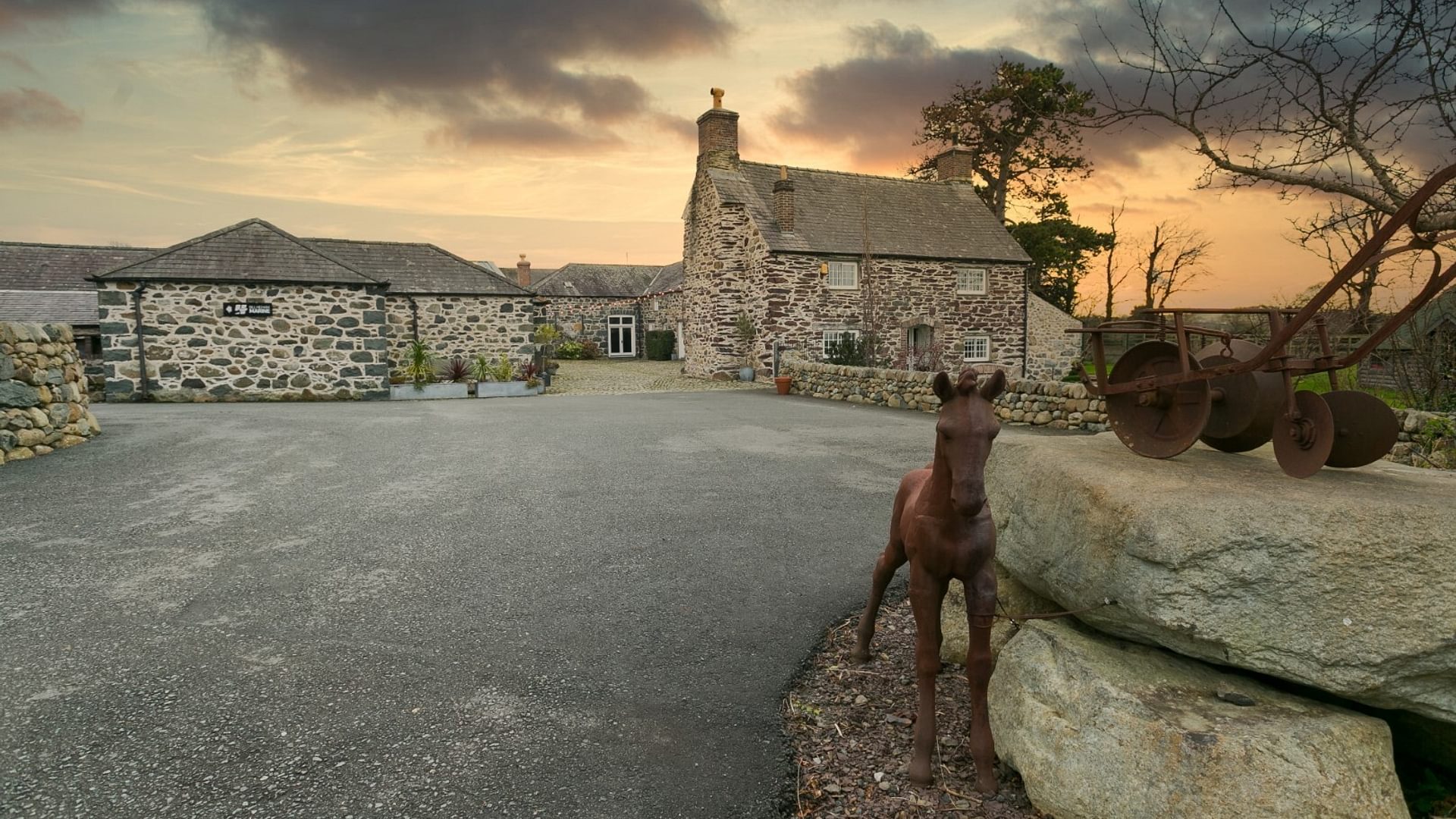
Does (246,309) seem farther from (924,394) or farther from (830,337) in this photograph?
(830,337)

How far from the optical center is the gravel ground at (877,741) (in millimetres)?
2766

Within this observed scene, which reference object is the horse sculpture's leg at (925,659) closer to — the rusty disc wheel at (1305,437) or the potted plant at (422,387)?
the rusty disc wheel at (1305,437)

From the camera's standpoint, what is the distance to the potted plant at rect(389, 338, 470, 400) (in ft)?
62.8

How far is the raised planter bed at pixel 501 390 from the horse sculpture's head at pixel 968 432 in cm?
1811

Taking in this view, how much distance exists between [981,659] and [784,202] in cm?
2284

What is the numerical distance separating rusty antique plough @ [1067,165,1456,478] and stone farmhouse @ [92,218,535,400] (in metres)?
18.8

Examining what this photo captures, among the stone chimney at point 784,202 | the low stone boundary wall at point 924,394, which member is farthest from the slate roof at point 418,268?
the low stone boundary wall at point 924,394

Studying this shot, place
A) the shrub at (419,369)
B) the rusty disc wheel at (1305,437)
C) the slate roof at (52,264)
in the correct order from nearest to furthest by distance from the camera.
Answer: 1. the rusty disc wheel at (1305,437)
2. the shrub at (419,369)
3. the slate roof at (52,264)

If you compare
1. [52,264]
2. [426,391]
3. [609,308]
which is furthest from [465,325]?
[609,308]

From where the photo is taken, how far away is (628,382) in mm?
24719

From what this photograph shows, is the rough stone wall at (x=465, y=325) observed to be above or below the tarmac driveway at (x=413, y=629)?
above

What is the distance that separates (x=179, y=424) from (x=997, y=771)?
47.5 feet

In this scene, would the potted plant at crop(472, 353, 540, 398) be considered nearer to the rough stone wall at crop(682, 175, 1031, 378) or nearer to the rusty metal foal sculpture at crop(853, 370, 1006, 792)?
the rough stone wall at crop(682, 175, 1031, 378)

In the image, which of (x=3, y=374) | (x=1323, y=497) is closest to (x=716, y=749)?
(x=1323, y=497)
